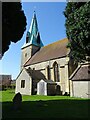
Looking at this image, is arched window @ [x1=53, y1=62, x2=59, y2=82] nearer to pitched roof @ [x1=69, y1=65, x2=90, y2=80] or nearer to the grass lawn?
pitched roof @ [x1=69, y1=65, x2=90, y2=80]

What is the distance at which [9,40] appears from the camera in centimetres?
1819

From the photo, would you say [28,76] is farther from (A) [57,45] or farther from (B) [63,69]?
(A) [57,45]

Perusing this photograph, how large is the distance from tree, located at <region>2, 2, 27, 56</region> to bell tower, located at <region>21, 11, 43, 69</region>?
3408cm

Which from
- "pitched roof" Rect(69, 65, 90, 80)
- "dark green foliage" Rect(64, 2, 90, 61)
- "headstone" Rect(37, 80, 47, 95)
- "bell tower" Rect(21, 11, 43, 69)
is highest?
"bell tower" Rect(21, 11, 43, 69)

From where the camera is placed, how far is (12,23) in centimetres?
1778

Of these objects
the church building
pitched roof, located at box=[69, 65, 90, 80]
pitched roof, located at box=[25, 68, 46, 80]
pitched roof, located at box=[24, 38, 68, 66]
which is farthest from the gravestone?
pitched roof, located at box=[69, 65, 90, 80]

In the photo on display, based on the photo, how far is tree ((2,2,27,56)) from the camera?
16828 mm

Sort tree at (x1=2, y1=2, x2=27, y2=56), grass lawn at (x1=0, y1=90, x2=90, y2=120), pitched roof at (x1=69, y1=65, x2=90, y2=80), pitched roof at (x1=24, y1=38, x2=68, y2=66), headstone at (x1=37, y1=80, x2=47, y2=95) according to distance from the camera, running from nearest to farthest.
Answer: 1. grass lawn at (x1=0, y1=90, x2=90, y2=120)
2. tree at (x1=2, y1=2, x2=27, y2=56)
3. pitched roof at (x1=69, y1=65, x2=90, y2=80)
4. headstone at (x1=37, y1=80, x2=47, y2=95)
5. pitched roof at (x1=24, y1=38, x2=68, y2=66)

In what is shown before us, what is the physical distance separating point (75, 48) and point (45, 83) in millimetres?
16602

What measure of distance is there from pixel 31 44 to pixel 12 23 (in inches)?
1396

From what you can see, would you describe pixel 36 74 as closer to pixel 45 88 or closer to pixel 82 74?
pixel 45 88

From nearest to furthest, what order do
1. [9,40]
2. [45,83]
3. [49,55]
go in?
1. [9,40]
2. [45,83]
3. [49,55]

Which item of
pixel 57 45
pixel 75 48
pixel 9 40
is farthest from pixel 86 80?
pixel 57 45

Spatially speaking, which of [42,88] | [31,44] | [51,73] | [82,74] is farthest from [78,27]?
[31,44]
